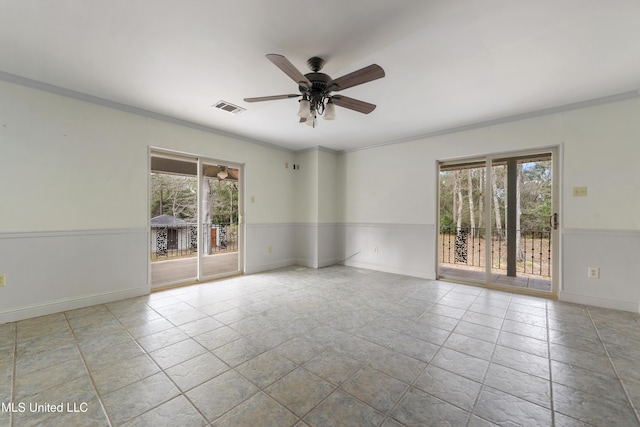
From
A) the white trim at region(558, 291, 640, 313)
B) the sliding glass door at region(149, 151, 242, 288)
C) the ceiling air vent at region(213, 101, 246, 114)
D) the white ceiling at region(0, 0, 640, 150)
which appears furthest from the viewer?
the sliding glass door at region(149, 151, 242, 288)

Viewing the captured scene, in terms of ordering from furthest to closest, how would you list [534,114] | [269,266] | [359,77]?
[269,266], [534,114], [359,77]

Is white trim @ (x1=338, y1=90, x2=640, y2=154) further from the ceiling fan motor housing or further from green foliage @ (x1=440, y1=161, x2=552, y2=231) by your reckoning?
the ceiling fan motor housing

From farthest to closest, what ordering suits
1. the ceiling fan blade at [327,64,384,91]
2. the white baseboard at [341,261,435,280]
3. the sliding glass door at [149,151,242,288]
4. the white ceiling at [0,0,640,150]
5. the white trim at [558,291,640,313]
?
the white baseboard at [341,261,435,280]
the sliding glass door at [149,151,242,288]
the white trim at [558,291,640,313]
the ceiling fan blade at [327,64,384,91]
the white ceiling at [0,0,640,150]

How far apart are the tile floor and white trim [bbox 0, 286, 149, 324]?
0.37 feet

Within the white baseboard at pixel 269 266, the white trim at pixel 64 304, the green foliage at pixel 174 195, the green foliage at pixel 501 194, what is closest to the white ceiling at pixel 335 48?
the green foliage at pixel 501 194

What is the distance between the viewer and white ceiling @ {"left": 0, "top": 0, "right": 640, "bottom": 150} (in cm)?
179

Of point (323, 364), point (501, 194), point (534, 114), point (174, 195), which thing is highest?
point (534, 114)

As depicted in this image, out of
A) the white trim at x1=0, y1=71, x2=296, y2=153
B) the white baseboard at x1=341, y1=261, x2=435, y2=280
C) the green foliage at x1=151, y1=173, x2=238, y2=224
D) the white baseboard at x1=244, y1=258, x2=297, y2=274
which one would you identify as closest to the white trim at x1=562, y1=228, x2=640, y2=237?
the white baseboard at x1=341, y1=261, x2=435, y2=280

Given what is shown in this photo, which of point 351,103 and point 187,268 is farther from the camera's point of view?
point 187,268

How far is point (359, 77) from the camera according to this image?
2.09 m

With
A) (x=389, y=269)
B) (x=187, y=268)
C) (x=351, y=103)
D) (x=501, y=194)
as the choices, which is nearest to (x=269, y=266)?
(x=187, y=268)

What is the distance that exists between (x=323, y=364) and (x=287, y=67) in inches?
90.1

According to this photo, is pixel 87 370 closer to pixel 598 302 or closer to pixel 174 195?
pixel 598 302

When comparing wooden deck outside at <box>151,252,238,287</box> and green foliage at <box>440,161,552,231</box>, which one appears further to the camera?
wooden deck outside at <box>151,252,238,287</box>
